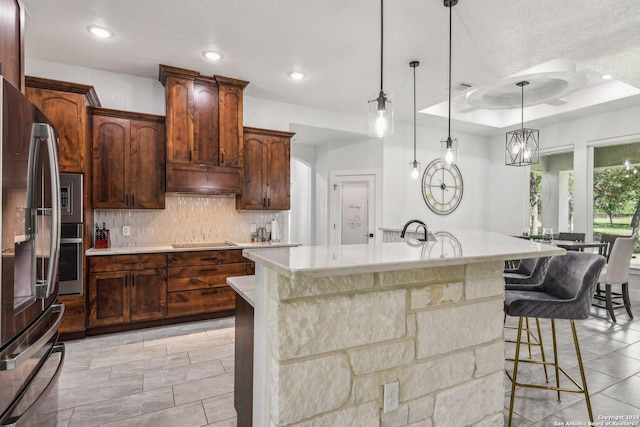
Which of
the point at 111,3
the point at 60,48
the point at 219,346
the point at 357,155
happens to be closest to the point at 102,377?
the point at 219,346

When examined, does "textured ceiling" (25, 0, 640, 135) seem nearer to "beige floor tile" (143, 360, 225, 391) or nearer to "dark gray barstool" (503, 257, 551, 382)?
"dark gray barstool" (503, 257, 551, 382)

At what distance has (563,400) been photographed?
91.4 inches

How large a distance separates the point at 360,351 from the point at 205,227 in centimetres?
366

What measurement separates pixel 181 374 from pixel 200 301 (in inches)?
51.2

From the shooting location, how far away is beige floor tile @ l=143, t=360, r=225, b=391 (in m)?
2.62

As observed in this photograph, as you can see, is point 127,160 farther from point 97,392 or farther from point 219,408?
point 219,408

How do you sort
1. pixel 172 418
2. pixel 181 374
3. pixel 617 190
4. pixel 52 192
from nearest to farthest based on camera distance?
1. pixel 52 192
2. pixel 172 418
3. pixel 181 374
4. pixel 617 190

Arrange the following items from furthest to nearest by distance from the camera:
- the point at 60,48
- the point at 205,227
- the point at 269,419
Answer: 1. the point at 205,227
2. the point at 60,48
3. the point at 269,419

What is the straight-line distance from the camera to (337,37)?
3.21 metres

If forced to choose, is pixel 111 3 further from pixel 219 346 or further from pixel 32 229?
pixel 219 346

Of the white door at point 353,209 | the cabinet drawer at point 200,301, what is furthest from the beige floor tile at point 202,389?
the white door at point 353,209

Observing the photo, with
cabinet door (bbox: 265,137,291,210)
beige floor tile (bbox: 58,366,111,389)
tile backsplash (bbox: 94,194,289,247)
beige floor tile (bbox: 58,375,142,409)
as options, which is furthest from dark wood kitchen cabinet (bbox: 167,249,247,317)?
beige floor tile (bbox: 58,375,142,409)

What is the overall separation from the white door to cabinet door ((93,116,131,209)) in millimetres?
3590

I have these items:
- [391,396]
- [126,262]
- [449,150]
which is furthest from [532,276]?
[126,262]
